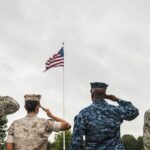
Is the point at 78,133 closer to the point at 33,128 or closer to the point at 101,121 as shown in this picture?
the point at 101,121

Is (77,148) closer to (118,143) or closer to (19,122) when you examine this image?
(118,143)

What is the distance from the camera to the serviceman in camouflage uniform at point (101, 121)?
834cm

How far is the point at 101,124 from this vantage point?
844 cm

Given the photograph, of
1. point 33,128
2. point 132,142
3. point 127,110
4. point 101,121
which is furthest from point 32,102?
point 132,142

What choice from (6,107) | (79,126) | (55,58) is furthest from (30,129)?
(55,58)

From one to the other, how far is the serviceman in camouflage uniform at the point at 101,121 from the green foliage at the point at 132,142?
428ft

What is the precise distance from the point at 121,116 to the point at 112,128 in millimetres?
222

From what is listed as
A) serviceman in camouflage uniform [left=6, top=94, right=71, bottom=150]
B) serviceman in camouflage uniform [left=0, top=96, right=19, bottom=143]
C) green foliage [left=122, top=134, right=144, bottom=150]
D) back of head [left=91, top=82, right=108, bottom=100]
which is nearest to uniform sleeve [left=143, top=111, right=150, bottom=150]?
serviceman in camouflage uniform [left=6, top=94, right=71, bottom=150]

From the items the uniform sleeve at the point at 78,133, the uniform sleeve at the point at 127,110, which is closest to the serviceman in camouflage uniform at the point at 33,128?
the uniform sleeve at the point at 78,133

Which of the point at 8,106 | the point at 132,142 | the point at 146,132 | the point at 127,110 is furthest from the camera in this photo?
the point at 132,142

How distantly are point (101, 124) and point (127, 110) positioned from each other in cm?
41

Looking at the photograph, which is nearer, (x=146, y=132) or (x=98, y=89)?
(x=98, y=89)

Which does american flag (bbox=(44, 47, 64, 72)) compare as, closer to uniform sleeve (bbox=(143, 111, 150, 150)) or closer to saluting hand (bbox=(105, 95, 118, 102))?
uniform sleeve (bbox=(143, 111, 150, 150))

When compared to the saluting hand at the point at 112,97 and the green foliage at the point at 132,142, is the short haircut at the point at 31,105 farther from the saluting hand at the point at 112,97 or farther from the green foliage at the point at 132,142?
the green foliage at the point at 132,142
